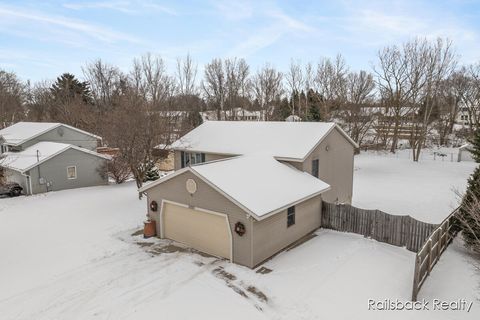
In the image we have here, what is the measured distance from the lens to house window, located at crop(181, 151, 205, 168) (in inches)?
740

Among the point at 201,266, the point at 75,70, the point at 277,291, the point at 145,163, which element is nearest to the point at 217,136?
the point at 145,163

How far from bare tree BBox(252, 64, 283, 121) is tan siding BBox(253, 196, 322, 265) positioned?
36405 millimetres

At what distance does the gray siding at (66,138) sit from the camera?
2746 centimetres

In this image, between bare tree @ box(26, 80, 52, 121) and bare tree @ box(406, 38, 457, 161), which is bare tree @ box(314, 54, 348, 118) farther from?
bare tree @ box(26, 80, 52, 121)

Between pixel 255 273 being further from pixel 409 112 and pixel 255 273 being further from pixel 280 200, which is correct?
pixel 409 112

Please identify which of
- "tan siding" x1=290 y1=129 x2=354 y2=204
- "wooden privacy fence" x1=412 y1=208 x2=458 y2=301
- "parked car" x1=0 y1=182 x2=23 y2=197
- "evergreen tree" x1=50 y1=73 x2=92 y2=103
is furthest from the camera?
"evergreen tree" x1=50 y1=73 x2=92 y2=103

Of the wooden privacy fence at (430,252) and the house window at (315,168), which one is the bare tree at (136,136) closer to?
the house window at (315,168)

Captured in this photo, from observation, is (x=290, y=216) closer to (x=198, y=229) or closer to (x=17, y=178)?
(x=198, y=229)

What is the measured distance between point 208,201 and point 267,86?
40.5m

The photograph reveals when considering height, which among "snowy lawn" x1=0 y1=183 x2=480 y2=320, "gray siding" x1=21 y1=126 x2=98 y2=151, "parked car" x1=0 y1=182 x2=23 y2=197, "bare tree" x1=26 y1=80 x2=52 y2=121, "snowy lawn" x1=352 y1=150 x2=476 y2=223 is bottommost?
"snowy lawn" x1=352 y1=150 x2=476 y2=223

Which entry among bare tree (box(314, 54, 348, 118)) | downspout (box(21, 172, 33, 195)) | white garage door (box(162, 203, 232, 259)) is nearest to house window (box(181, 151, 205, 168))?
white garage door (box(162, 203, 232, 259))

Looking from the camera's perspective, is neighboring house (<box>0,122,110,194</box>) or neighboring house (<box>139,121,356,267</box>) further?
neighboring house (<box>0,122,110,194</box>)

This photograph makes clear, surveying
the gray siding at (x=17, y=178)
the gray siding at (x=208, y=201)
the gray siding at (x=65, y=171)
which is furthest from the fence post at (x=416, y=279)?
the gray siding at (x=17, y=178)

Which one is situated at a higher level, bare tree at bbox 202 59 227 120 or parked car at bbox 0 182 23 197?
bare tree at bbox 202 59 227 120
